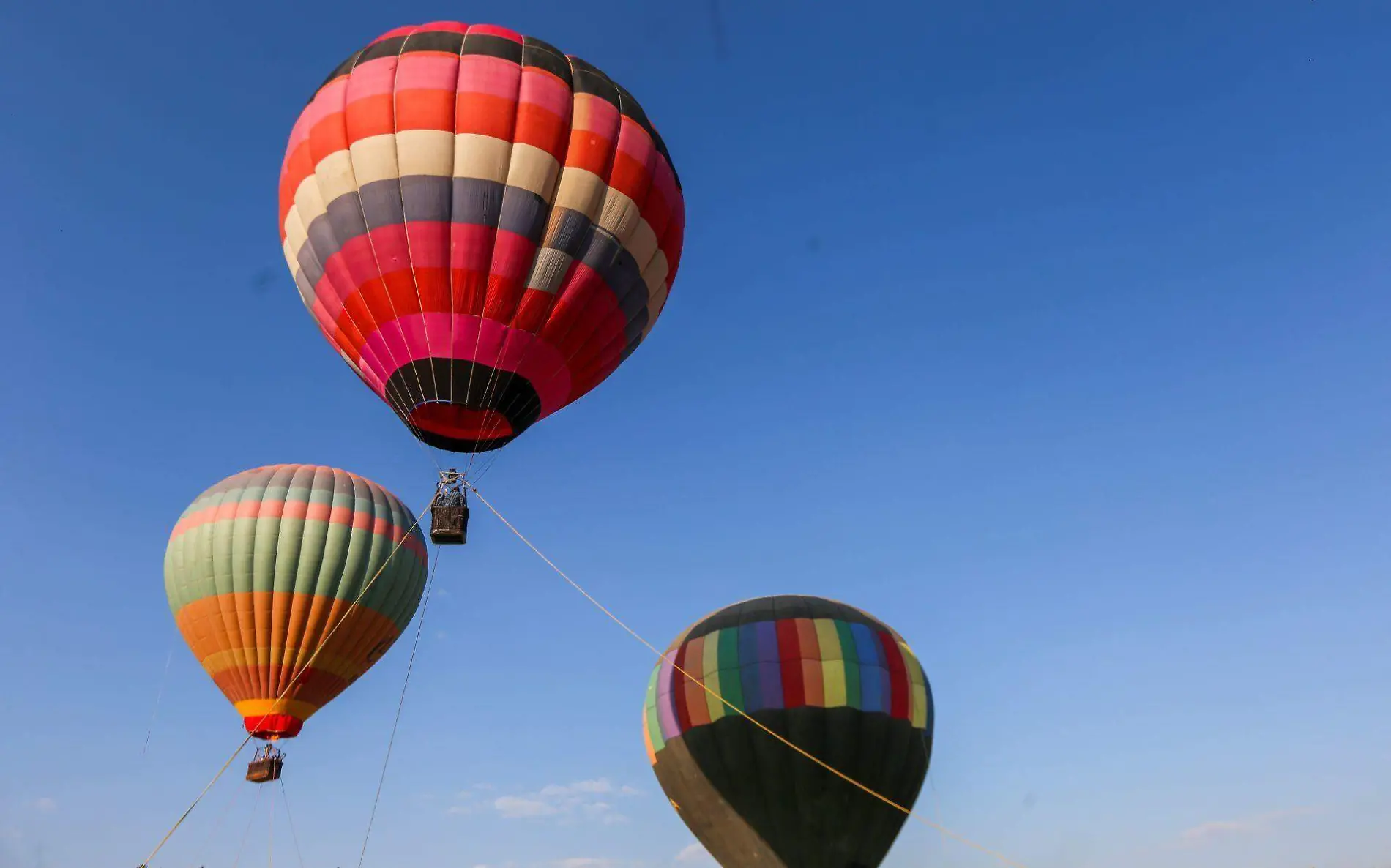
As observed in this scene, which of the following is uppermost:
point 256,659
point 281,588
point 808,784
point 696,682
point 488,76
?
point 488,76

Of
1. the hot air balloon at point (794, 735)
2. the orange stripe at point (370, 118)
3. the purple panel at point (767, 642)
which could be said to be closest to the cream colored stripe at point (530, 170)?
the orange stripe at point (370, 118)

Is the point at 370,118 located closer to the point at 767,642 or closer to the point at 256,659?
the point at 767,642

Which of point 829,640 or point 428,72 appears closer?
point 428,72

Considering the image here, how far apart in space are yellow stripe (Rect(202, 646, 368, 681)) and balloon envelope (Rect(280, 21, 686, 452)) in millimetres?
9282

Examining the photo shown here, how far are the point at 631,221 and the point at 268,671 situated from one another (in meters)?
12.9

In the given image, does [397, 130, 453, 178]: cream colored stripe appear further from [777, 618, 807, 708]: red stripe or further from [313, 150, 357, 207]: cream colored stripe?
[777, 618, 807, 708]: red stripe

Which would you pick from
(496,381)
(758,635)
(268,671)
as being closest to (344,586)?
(268,671)

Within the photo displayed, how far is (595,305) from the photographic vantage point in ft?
43.1

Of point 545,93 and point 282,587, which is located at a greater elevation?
point 545,93

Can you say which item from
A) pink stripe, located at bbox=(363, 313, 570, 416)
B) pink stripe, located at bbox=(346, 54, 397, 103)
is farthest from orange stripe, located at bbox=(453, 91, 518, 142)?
pink stripe, located at bbox=(363, 313, 570, 416)

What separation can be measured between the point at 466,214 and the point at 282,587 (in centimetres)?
1127

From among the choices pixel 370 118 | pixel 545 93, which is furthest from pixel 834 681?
pixel 370 118

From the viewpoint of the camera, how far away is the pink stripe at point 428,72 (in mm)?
12383

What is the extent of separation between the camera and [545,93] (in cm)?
1263
